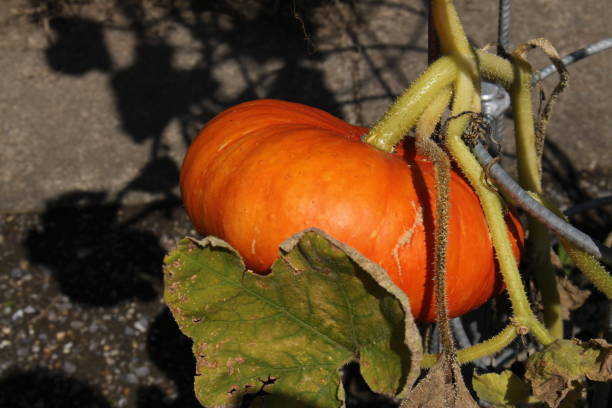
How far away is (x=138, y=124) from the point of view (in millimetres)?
2938

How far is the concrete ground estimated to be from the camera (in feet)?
7.61

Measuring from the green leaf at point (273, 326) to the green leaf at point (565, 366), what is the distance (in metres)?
0.22

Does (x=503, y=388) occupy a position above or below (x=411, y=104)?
below

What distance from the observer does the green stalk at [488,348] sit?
0.94 metres

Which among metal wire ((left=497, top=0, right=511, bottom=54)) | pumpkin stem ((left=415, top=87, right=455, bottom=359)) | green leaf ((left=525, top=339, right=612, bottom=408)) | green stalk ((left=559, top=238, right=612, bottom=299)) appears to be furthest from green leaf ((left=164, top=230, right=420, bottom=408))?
metal wire ((left=497, top=0, right=511, bottom=54))

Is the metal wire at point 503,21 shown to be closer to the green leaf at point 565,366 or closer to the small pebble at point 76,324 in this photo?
the green leaf at point 565,366

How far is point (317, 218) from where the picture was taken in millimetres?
964

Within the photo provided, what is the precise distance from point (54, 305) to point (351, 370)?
105cm

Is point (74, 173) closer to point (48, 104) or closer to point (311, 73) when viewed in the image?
point (48, 104)

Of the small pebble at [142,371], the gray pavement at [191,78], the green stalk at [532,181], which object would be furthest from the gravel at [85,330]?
the green stalk at [532,181]

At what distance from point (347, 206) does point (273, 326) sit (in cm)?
19

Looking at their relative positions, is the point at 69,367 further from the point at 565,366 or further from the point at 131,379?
the point at 565,366

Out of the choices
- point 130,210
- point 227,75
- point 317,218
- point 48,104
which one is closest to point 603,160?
point 227,75

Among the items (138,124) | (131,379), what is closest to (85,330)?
(131,379)
